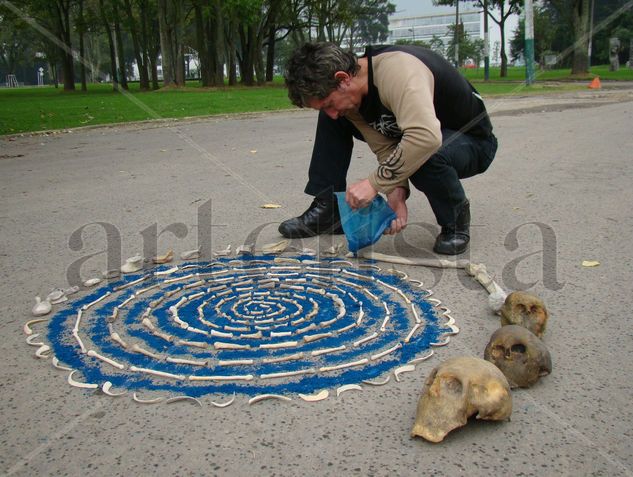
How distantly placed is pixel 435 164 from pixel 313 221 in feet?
3.19

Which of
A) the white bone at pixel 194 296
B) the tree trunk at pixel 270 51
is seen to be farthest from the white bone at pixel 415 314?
the tree trunk at pixel 270 51

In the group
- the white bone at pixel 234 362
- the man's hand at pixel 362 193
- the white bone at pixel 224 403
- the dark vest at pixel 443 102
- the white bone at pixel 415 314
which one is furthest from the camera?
the dark vest at pixel 443 102

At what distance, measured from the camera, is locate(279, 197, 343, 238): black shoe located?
13.5 ft

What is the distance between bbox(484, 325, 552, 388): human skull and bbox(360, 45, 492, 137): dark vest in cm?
153

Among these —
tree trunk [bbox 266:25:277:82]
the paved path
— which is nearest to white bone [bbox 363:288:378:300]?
the paved path

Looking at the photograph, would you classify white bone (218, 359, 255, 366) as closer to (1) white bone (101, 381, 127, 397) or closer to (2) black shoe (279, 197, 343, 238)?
(1) white bone (101, 381, 127, 397)

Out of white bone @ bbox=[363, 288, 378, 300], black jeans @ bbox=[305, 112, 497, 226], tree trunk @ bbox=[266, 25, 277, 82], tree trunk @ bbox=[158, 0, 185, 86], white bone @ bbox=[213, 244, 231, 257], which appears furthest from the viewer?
tree trunk @ bbox=[266, 25, 277, 82]


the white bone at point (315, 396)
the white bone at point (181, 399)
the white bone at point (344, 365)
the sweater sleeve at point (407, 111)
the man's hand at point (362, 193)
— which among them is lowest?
the white bone at point (315, 396)

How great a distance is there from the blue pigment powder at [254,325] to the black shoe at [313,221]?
60 cm

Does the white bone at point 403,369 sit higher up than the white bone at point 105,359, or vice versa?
the white bone at point 105,359

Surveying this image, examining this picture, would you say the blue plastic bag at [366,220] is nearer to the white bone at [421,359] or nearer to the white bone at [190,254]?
the white bone at [190,254]

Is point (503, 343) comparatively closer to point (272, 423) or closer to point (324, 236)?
point (272, 423)

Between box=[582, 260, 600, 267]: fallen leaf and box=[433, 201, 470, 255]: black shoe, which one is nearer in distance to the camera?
box=[582, 260, 600, 267]: fallen leaf

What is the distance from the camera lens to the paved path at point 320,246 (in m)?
1.80
